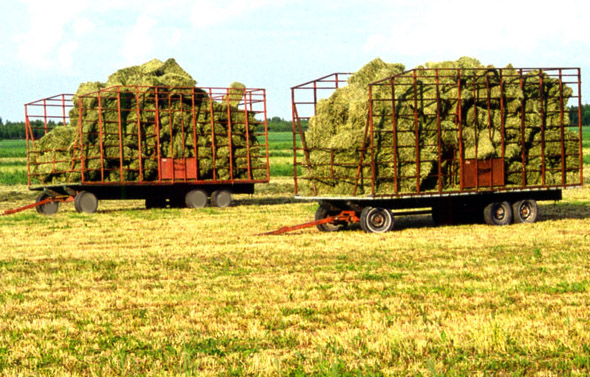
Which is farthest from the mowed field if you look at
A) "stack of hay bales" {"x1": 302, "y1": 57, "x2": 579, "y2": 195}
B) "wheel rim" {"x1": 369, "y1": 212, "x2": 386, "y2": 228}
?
"stack of hay bales" {"x1": 302, "y1": 57, "x2": 579, "y2": 195}

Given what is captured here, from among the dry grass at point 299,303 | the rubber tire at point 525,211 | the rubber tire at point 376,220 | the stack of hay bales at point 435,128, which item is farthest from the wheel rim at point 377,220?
the rubber tire at point 525,211

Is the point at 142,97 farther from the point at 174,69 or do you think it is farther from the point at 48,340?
the point at 48,340

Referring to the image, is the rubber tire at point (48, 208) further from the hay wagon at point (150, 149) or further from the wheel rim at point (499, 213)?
the wheel rim at point (499, 213)

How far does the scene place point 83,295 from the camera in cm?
1096

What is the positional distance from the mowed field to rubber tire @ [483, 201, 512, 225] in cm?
93

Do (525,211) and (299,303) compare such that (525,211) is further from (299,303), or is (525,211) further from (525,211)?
(299,303)

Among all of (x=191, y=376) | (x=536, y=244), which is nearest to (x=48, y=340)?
(x=191, y=376)

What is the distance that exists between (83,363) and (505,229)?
13.0m

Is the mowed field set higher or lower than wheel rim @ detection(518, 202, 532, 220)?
lower

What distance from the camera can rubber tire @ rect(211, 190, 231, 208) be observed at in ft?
92.8

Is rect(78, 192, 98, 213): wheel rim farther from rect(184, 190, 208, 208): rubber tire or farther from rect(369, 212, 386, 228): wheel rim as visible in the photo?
rect(369, 212, 386, 228): wheel rim

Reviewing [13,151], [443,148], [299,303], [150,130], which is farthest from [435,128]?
[13,151]

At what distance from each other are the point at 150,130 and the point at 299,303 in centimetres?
1795

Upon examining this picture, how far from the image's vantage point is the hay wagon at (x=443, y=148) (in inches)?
726
